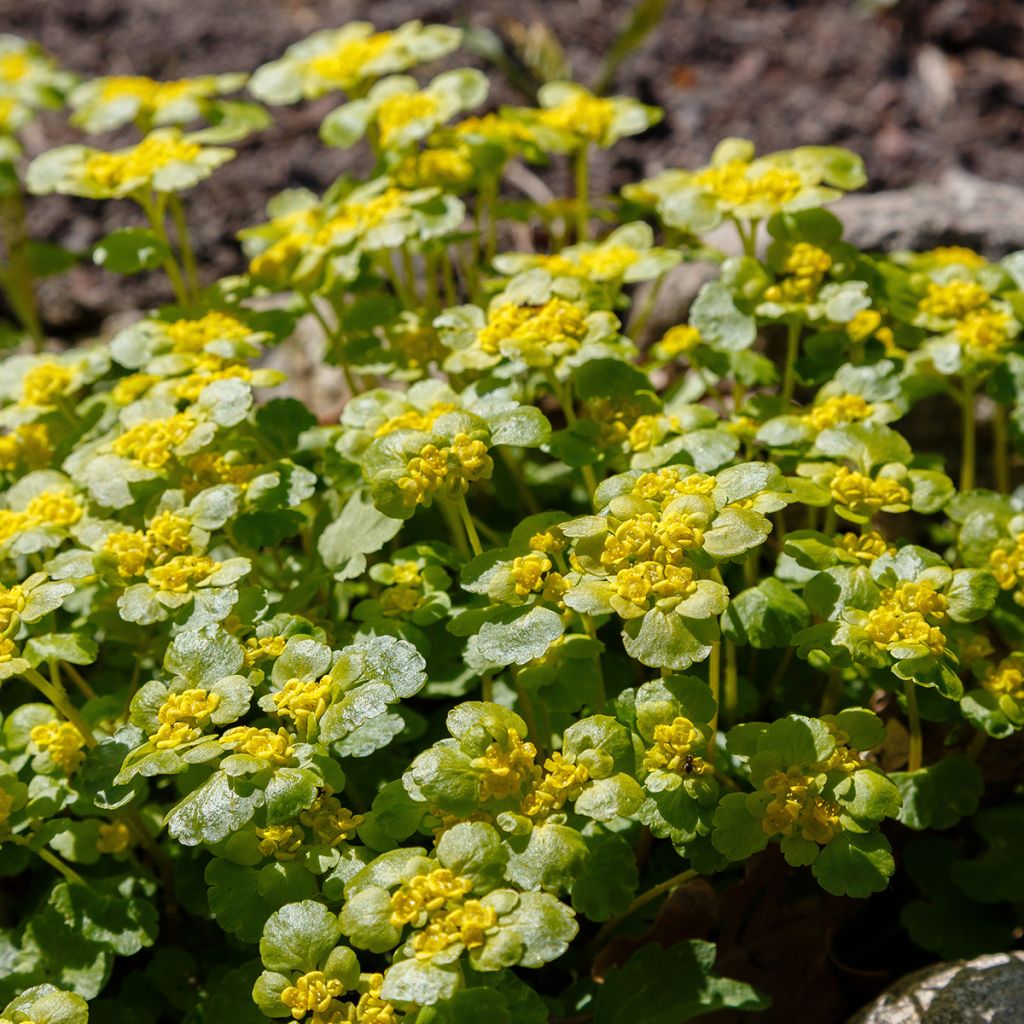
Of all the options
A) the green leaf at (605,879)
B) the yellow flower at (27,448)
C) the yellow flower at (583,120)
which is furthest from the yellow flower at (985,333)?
the yellow flower at (27,448)

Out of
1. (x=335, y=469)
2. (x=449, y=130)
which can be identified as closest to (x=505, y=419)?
(x=335, y=469)

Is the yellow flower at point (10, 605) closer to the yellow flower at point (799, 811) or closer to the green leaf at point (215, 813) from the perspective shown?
the green leaf at point (215, 813)

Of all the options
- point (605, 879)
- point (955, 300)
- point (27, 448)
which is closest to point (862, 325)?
point (955, 300)

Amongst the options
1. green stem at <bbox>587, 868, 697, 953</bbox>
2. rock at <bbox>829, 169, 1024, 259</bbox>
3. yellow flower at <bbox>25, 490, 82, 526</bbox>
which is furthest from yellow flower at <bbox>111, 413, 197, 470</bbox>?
rock at <bbox>829, 169, 1024, 259</bbox>

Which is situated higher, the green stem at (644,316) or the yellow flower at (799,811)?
the green stem at (644,316)

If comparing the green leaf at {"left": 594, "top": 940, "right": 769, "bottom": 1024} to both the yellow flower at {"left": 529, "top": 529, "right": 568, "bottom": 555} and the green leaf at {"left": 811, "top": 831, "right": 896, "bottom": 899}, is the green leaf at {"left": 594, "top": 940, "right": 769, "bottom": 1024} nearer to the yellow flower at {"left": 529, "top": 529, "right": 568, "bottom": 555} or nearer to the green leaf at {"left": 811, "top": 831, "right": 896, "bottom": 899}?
the green leaf at {"left": 811, "top": 831, "right": 896, "bottom": 899}
